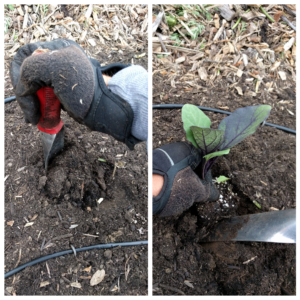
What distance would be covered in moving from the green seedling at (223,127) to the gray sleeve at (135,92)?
0.51 ft

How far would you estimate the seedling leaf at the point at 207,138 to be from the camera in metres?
0.87

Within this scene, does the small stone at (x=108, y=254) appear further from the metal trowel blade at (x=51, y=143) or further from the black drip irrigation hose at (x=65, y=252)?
the metal trowel blade at (x=51, y=143)

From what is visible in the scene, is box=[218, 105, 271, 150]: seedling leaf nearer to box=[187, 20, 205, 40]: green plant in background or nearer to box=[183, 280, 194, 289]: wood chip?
box=[183, 280, 194, 289]: wood chip

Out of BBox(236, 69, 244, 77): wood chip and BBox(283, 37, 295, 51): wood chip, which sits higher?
BBox(283, 37, 295, 51): wood chip

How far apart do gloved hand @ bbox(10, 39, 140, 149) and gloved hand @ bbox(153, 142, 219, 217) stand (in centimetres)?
15

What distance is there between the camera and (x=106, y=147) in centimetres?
139

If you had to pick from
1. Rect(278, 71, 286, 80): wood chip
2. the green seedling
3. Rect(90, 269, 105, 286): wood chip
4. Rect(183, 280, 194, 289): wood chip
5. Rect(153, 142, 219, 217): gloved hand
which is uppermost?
the green seedling

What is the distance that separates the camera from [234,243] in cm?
113

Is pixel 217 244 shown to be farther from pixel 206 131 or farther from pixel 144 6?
pixel 144 6

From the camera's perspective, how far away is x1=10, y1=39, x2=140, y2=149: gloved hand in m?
0.77

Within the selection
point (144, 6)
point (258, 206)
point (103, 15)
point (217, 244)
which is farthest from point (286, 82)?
point (103, 15)

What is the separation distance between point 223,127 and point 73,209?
789 mm

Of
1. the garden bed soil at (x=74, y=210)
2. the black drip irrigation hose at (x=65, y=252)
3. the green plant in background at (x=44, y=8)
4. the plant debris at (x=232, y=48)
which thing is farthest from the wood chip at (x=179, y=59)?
the black drip irrigation hose at (x=65, y=252)

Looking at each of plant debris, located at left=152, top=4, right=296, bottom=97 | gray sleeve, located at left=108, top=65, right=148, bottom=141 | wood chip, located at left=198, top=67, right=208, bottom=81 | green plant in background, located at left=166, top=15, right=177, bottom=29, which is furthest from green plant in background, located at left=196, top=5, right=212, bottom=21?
gray sleeve, located at left=108, top=65, right=148, bottom=141
